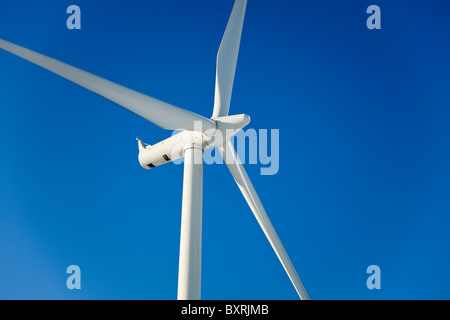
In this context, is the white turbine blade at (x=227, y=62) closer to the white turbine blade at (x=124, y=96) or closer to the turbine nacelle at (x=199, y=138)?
the turbine nacelle at (x=199, y=138)

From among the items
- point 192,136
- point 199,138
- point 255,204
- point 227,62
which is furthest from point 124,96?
point 255,204

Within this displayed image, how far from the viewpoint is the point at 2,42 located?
31.7 feet

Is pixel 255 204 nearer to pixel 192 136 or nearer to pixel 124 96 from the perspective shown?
pixel 192 136

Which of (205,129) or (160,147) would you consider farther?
(160,147)

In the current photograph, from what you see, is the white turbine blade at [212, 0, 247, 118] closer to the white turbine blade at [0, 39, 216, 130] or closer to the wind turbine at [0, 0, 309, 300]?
the wind turbine at [0, 0, 309, 300]

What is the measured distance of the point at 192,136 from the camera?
9984 mm

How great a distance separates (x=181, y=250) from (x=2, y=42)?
20.4 ft

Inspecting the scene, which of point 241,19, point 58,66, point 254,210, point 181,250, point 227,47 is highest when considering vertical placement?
point 241,19

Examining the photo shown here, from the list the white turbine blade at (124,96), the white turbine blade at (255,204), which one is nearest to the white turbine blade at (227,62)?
the white turbine blade at (255,204)
